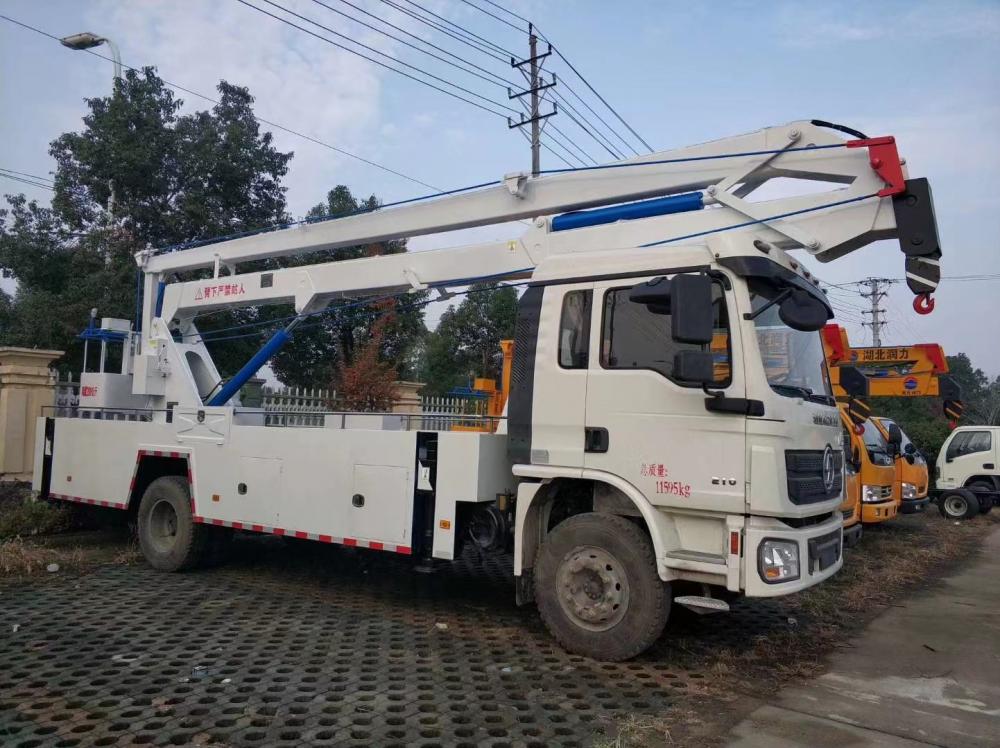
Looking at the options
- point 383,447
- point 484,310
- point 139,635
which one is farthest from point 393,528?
point 484,310

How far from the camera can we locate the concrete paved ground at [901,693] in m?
4.14

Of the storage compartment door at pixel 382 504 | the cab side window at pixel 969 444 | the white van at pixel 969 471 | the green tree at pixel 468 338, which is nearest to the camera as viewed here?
the storage compartment door at pixel 382 504

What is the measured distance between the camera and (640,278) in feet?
17.6

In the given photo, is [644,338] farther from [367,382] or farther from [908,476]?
[367,382]

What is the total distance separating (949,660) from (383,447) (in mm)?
4642

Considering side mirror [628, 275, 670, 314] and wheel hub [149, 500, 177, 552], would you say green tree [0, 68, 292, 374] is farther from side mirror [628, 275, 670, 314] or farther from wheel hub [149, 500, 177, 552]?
side mirror [628, 275, 670, 314]

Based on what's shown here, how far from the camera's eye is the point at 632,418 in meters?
5.21

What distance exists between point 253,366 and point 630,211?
4.66 meters

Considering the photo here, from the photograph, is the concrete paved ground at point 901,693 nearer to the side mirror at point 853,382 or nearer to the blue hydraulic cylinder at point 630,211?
the side mirror at point 853,382

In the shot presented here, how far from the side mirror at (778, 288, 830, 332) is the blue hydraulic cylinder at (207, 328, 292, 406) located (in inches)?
209

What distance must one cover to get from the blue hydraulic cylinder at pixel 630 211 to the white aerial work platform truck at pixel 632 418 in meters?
0.02

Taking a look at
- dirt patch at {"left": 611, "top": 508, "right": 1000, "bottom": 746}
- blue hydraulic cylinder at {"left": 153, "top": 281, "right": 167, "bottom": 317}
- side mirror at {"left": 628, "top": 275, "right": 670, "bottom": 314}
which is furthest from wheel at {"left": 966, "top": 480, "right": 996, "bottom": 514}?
blue hydraulic cylinder at {"left": 153, "top": 281, "right": 167, "bottom": 317}

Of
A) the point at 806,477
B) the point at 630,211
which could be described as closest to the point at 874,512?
the point at 806,477

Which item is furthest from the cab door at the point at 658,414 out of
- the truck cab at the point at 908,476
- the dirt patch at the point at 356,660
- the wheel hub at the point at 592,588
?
the truck cab at the point at 908,476
